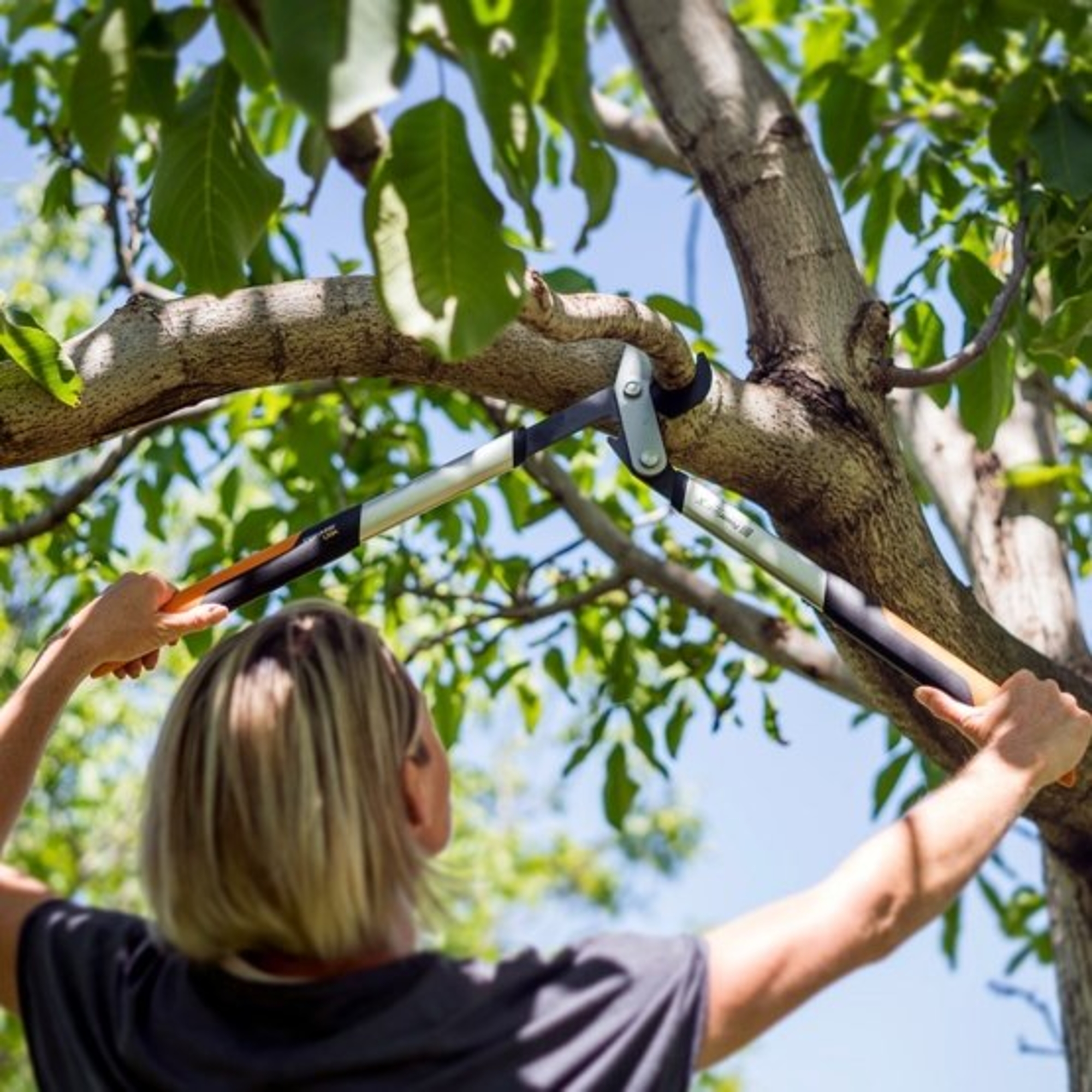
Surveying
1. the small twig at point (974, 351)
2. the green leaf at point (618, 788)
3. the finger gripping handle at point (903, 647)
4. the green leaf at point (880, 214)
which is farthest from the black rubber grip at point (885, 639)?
the green leaf at point (618, 788)

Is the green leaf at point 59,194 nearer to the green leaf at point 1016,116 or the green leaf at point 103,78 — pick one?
the green leaf at point 1016,116

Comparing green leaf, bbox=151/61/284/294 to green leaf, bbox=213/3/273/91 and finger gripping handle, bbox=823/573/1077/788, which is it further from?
finger gripping handle, bbox=823/573/1077/788

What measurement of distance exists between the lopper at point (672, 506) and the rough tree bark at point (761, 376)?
5.9 inches

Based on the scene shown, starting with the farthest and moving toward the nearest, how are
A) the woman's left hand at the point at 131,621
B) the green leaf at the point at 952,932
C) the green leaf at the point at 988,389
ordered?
the green leaf at the point at 952,932
the green leaf at the point at 988,389
the woman's left hand at the point at 131,621

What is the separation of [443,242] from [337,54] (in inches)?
10.0

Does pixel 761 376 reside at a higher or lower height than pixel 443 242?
higher

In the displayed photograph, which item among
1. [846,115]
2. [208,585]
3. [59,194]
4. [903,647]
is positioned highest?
[59,194]

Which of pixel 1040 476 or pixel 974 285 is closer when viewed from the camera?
pixel 974 285

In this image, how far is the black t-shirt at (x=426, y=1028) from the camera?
4.37ft

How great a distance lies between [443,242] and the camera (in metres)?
1.41

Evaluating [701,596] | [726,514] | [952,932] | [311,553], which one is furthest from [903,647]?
[952,932]

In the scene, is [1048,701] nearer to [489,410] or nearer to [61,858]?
[489,410]

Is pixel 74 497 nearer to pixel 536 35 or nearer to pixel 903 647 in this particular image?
pixel 903 647

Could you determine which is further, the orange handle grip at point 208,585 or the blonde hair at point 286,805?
the orange handle grip at point 208,585
